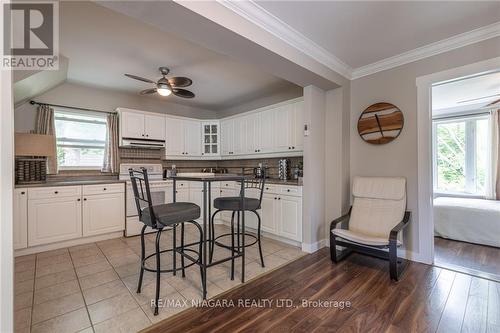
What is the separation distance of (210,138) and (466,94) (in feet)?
16.3

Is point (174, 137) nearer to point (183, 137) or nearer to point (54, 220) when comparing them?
point (183, 137)

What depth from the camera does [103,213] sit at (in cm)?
354

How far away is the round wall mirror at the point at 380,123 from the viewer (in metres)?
2.89

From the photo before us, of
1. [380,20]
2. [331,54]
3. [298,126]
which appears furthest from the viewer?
[298,126]

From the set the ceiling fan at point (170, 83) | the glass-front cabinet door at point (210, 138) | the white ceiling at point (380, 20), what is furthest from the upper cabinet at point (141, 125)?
the white ceiling at point (380, 20)

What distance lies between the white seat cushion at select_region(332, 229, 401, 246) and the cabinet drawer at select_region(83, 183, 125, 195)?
11.0ft

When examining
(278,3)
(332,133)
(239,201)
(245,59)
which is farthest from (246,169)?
(278,3)

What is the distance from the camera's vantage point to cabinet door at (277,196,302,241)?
3.16 metres

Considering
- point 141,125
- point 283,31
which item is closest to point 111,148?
point 141,125

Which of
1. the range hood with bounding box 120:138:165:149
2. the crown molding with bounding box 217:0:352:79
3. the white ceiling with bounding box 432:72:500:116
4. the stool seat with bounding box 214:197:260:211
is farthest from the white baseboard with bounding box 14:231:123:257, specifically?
the white ceiling with bounding box 432:72:500:116

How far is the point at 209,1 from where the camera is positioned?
1677mm

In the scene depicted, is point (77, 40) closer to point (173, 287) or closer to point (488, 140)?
point (173, 287)

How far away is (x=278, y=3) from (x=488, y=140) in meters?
5.54

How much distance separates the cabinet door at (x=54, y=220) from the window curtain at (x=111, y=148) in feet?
2.83
